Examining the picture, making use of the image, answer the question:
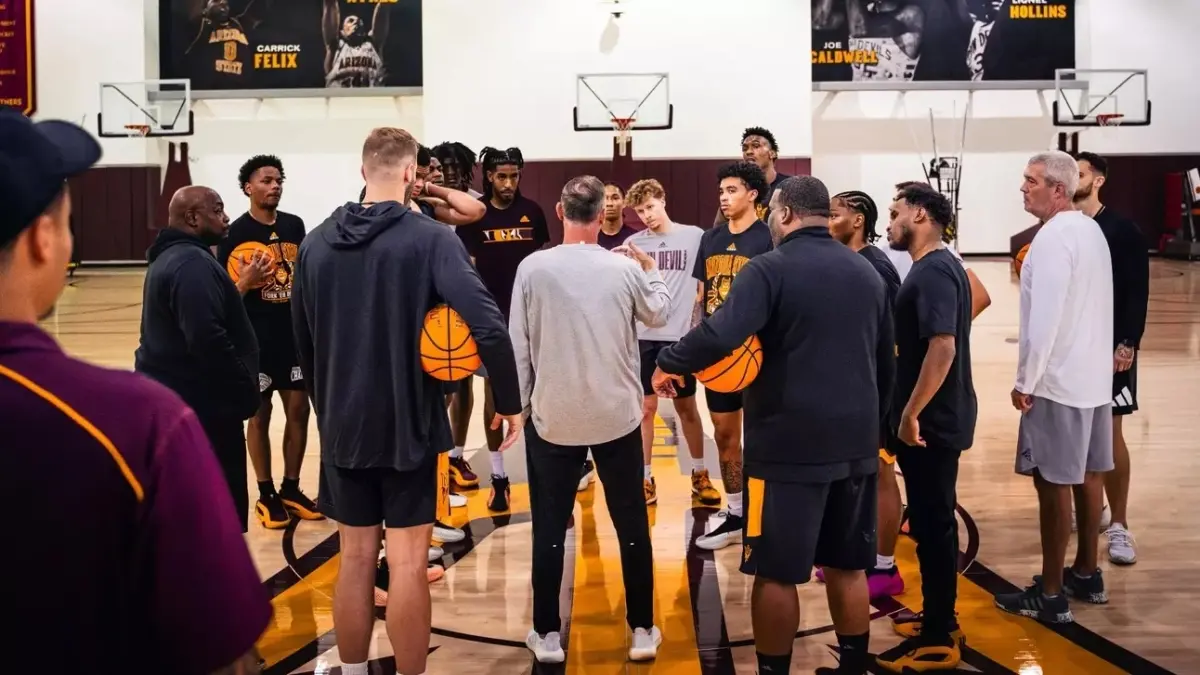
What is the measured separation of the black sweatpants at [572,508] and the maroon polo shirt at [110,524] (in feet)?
8.97

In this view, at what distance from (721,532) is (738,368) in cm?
229

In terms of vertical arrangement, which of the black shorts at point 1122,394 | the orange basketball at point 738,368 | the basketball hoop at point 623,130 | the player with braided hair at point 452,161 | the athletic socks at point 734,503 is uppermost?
the basketball hoop at point 623,130

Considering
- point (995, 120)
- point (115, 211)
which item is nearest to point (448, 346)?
point (995, 120)

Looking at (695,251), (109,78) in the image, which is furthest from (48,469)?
(109,78)

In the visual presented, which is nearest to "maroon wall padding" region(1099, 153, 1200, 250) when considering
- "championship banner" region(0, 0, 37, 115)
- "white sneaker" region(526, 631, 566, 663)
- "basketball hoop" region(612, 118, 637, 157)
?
"basketball hoop" region(612, 118, 637, 157)

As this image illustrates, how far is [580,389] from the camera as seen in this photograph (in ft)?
12.6

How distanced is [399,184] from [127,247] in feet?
68.1

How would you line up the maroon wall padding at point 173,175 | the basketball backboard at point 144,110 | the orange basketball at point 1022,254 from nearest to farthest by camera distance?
the orange basketball at point 1022,254
the basketball backboard at point 144,110
the maroon wall padding at point 173,175

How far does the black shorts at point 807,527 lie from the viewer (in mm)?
3312

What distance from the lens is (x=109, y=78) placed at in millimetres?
20766

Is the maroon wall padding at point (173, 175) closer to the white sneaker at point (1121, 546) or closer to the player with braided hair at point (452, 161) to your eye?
the player with braided hair at point (452, 161)

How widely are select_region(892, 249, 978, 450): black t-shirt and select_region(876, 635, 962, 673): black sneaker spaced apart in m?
0.75

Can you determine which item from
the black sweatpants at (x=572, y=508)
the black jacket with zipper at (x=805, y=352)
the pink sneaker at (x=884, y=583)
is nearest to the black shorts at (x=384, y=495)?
the black sweatpants at (x=572, y=508)

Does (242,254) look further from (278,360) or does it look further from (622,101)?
(622,101)
